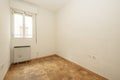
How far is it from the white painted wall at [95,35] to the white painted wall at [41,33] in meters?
1.10

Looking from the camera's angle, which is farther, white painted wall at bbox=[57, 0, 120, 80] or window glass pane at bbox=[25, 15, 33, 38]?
window glass pane at bbox=[25, 15, 33, 38]

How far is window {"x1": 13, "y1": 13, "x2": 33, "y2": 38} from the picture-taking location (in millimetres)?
2965

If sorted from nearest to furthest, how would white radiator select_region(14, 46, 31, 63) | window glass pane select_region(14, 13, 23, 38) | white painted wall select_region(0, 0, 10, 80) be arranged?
white painted wall select_region(0, 0, 10, 80)
white radiator select_region(14, 46, 31, 63)
window glass pane select_region(14, 13, 23, 38)

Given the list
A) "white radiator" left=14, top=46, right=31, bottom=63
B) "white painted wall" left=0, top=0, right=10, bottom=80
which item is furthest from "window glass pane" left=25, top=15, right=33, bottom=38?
"white painted wall" left=0, top=0, right=10, bottom=80

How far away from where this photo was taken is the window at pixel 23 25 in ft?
9.73

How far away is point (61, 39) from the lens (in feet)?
12.1

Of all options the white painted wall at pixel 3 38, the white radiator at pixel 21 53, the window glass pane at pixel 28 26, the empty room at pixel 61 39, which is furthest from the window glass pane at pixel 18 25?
the white painted wall at pixel 3 38

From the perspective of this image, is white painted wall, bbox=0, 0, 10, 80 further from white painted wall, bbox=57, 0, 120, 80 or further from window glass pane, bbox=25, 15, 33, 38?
white painted wall, bbox=57, 0, 120, 80

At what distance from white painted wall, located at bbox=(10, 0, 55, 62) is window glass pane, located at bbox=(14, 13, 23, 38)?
0.27 meters

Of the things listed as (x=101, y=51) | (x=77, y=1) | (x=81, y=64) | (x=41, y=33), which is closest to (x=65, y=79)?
(x=81, y=64)

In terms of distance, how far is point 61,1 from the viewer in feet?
9.85

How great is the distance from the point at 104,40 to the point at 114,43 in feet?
0.78

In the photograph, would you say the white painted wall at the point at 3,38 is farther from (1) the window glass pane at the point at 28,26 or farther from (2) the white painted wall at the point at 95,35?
(2) the white painted wall at the point at 95,35

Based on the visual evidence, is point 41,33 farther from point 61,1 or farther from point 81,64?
point 81,64
